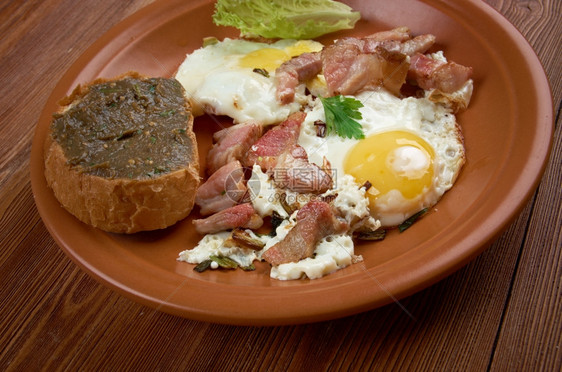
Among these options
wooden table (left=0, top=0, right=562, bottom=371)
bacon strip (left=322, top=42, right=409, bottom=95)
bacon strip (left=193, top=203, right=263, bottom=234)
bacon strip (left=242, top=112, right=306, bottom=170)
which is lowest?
wooden table (left=0, top=0, right=562, bottom=371)

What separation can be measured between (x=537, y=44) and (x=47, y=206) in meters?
3.58

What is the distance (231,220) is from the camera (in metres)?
2.99

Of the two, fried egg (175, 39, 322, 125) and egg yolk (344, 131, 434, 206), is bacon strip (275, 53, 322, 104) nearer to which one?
fried egg (175, 39, 322, 125)

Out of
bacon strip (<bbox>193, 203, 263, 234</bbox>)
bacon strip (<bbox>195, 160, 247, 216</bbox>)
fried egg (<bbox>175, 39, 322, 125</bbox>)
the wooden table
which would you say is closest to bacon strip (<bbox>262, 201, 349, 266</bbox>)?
bacon strip (<bbox>193, 203, 263, 234</bbox>)

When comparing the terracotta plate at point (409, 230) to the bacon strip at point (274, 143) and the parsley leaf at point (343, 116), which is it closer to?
the bacon strip at point (274, 143)

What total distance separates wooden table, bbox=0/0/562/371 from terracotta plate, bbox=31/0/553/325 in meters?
0.27

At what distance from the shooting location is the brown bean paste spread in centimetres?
299

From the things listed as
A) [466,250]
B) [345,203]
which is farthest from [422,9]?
[466,250]

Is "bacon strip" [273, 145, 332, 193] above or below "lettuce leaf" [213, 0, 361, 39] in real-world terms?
below

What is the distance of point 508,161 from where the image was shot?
Result: 279 centimetres

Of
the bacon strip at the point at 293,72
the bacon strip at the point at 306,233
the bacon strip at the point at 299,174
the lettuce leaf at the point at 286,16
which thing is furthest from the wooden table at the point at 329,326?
the lettuce leaf at the point at 286,16

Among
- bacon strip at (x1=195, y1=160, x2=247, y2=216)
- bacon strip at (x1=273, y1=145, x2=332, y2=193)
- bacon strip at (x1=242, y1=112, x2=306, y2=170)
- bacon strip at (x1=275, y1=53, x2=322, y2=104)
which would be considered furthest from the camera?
bacon strip at (x1=275, y1=53, x2=322, y2=104)

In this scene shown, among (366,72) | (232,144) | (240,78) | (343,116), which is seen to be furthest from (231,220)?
(366,72)

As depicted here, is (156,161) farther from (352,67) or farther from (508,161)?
(508,161)
